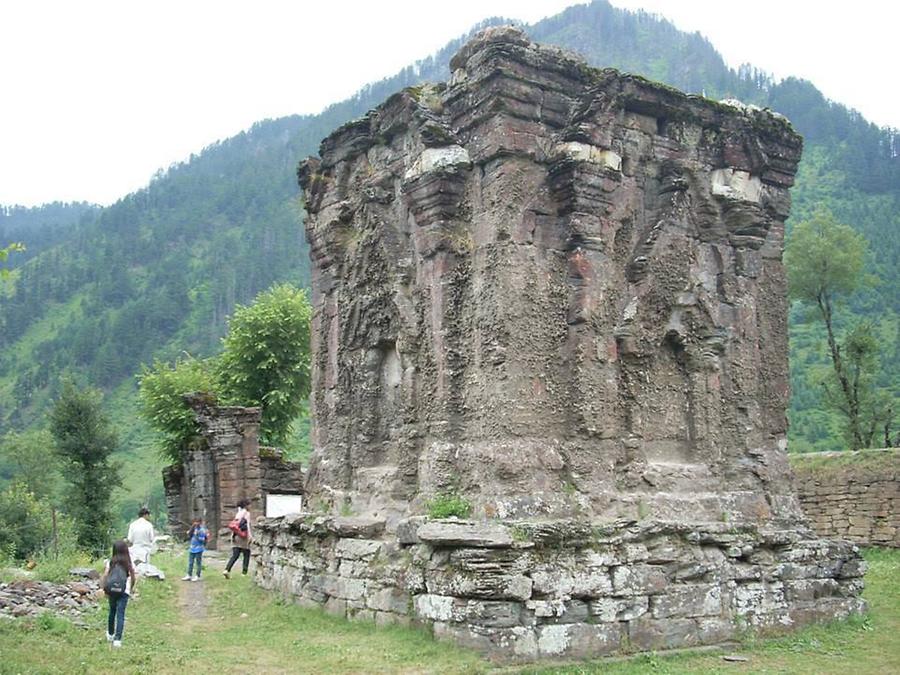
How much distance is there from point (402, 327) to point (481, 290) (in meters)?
1.21

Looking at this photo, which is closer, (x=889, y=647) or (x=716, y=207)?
(x=889, y=647)

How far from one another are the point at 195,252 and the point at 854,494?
298 feet

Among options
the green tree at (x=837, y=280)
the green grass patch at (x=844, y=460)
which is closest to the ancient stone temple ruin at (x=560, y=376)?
the green grass patch at (x=844, y=460)

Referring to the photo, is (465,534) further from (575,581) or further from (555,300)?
(555,300)

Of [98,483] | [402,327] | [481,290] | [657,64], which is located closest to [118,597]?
[402,327]

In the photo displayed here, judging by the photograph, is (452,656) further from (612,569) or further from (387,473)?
(387,473)

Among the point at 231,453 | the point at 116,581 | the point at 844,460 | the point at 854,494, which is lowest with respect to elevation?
the point at 116,581

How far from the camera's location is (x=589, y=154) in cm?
966

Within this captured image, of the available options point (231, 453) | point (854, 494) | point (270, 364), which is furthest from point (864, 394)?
point (231, 453)

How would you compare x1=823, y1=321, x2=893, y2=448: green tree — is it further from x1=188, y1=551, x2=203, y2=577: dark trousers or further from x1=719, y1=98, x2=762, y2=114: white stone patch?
x1=188, y1=551, x2=203, y2=577: dark trousers

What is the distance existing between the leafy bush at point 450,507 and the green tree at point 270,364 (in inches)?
783

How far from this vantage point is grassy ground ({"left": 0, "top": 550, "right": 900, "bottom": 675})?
775 cm

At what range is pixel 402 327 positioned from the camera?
10.2 metres

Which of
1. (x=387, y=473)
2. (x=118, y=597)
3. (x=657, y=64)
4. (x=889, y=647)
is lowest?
(x=889, y=647)
